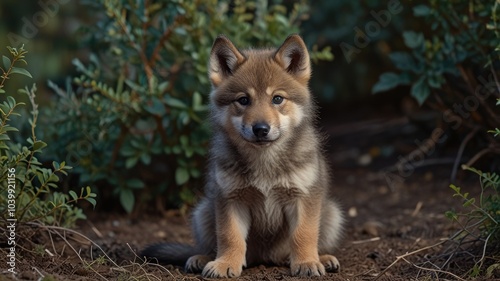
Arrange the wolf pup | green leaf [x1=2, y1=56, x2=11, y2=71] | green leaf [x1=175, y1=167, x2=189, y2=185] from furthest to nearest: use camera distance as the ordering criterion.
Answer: green leaf [x1=175, y1=167, x2=189, y2=185], the wolf pup, green leaf [x1=2, y1=56, x2=11, y2=71]

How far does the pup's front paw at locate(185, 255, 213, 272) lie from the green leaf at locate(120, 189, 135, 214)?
178 cm

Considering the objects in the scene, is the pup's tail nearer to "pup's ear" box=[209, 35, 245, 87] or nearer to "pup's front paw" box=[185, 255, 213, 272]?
"pup's front paw" box=[185, 255, 213, 272]

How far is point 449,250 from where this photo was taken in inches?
197

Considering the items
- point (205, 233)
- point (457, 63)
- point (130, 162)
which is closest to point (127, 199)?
point (130, 162)

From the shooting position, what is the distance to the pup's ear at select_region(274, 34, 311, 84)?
4.95 metres

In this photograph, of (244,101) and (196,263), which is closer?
(244,101)

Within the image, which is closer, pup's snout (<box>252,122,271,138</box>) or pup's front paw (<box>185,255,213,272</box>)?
pup's snout (<box>252,122,271,138</box>)

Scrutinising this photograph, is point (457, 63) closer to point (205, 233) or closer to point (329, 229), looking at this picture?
point (329, 229)

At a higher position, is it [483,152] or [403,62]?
[403,62]

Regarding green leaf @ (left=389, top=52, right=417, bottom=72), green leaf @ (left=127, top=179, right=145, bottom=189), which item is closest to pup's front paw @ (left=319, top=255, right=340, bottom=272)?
green leaf @ (left=127, top=179, right=145, bottom=189)

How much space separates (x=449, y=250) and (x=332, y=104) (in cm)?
582

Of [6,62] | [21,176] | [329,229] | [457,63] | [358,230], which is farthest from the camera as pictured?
[457,63]

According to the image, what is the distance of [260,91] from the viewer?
482 centimetres

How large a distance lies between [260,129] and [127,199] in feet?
8.14
